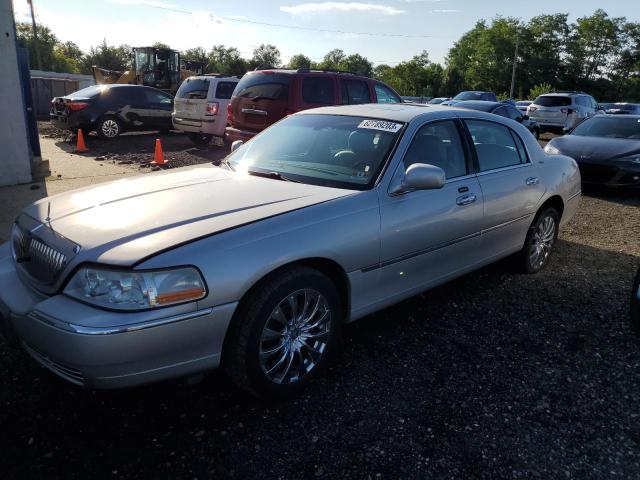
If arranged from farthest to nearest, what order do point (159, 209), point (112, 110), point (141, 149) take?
point (112, 110)
point (141, 149)
point (159, 209)

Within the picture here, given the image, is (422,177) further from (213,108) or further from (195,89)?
(195,89)

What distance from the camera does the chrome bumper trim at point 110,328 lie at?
214cm

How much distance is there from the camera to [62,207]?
2.99 meters

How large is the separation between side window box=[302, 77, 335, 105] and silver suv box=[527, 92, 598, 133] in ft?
40.4

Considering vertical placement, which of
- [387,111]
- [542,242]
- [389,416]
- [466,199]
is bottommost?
[389,416]

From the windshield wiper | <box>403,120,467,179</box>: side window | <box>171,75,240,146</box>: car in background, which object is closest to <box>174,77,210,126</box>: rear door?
<box>171,75,240,146</box>: car in background

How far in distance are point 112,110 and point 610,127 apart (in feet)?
39.5

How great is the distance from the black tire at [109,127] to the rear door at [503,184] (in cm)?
1199

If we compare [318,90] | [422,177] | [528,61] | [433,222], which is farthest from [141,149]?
[528,61]

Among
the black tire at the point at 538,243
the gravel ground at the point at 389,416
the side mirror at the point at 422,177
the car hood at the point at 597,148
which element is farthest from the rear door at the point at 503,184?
the car hood at the point at 597,148

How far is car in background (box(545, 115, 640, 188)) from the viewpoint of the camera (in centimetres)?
829

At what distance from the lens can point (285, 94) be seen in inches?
354

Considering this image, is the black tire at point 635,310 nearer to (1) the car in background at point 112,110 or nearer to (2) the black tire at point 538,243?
(2) the black tire at point 538,243

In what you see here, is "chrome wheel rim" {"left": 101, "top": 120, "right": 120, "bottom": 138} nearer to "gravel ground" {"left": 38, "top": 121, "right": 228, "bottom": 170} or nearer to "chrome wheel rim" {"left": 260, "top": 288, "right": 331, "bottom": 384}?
"gravel ground" {"left": 38, "top": 121, "right": 228, "bottom": 170}
